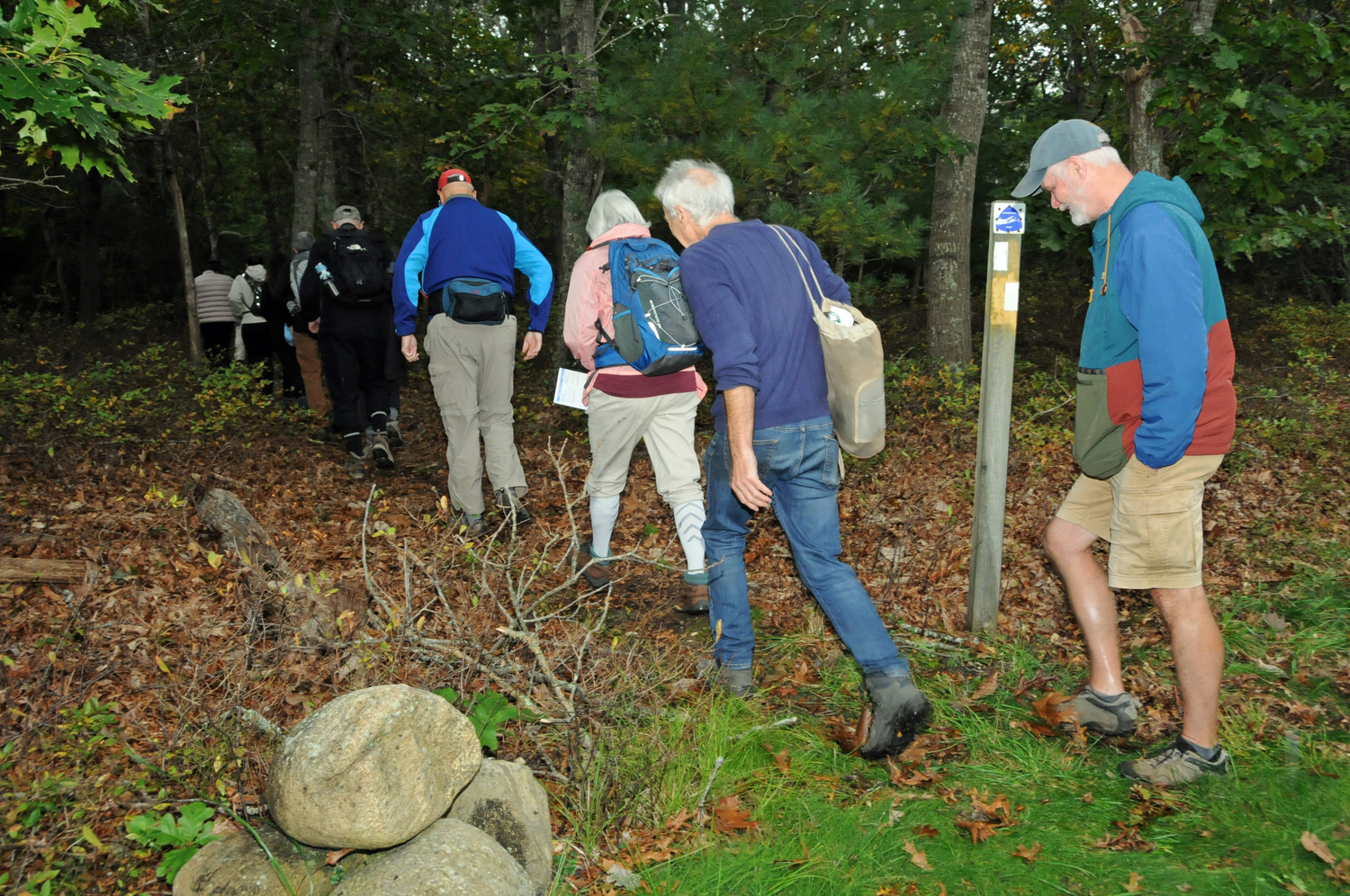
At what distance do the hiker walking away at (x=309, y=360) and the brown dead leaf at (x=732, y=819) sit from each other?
6897mm

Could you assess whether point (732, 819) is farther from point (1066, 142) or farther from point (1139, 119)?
point (1139, 119)

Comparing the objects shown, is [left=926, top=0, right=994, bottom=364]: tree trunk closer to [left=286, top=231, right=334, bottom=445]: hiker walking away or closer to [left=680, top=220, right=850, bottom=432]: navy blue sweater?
[left=680, top=220, right=850, bottom=432]: navy blue sweater

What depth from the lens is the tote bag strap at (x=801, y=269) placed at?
3588mm

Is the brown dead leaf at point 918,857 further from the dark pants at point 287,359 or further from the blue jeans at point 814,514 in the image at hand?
the dark pants at point 287,359

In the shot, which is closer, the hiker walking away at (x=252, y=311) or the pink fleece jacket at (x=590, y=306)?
the pink fleece jacket at (x=590, y=306)

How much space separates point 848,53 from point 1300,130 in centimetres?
349

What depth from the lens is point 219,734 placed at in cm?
315

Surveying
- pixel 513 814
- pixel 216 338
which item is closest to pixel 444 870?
pixel 513 814

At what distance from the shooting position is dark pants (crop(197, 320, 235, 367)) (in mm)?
12081

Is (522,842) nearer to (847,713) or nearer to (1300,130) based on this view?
(847,713)

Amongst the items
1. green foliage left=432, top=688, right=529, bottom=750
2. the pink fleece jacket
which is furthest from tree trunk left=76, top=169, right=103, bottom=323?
green foliage left=432, top=688, right=529, bottom=750

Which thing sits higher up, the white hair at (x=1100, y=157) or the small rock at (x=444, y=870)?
the white hair at (x=1100, y=157)

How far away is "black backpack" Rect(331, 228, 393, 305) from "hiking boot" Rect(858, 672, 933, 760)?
5.45 meters

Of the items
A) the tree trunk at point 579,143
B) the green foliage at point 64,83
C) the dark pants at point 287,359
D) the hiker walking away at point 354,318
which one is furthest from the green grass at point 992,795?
the dark pants at point 287,359
